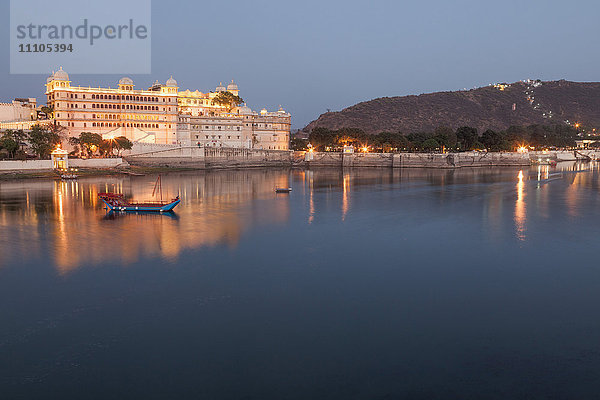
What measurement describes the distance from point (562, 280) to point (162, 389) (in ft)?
56.5

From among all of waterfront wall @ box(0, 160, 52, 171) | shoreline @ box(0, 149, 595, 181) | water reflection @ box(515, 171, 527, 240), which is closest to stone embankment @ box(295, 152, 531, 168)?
shoreline @ box(0, 149, 595, 181)

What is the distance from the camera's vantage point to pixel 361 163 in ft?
331

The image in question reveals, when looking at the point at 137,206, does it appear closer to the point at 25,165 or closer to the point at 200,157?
the point at 25,165

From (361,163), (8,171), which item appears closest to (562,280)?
(8,171)

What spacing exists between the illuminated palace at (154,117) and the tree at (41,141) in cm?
1139

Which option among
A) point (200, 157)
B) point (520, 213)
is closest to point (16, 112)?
point (200, 157)

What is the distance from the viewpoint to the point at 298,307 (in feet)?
55.3

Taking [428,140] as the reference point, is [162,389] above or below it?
below

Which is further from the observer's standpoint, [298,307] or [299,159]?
[299,159]

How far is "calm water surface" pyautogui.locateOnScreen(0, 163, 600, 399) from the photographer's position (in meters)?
11.9

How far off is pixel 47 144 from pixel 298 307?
64.2 meters

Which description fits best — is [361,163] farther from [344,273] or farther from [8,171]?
[344,273]

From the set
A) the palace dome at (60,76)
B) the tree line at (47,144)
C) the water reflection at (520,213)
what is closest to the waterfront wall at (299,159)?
the tree line at (47,144)

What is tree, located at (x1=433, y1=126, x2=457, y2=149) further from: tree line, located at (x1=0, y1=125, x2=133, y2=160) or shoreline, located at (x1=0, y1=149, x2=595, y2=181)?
tree line, located at (x1=0, y1=125, x2=133, y2=160)
